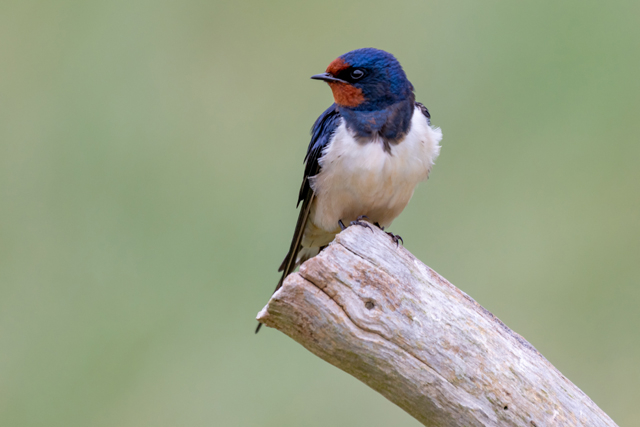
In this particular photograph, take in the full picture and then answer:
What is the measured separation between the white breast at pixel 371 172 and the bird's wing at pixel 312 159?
0.10ft

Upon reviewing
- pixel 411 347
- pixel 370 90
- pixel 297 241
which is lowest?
pixel 411 347

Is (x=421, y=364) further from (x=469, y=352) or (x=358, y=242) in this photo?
(x=358, y=242)

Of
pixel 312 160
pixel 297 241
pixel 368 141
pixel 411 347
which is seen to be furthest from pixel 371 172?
pixel 411 347

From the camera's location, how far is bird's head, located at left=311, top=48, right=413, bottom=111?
1.67 metres

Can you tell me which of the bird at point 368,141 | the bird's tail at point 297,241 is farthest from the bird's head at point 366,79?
the bird's tail at point 297,241

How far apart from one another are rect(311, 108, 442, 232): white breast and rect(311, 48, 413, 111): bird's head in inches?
3.5

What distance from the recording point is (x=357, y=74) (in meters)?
1.67

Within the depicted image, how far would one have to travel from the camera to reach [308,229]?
1935 millimetres

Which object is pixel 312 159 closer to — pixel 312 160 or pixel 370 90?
pixel 312 160

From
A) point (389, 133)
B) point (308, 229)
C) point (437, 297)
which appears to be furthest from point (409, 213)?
point (437, 297)

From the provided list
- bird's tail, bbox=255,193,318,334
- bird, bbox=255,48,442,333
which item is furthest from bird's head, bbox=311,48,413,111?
bird's tail, bbox=255,193,318,334

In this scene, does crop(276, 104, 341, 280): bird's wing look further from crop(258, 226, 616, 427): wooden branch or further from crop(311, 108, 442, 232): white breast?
crop(258, 226, 616, 427): wooden branch

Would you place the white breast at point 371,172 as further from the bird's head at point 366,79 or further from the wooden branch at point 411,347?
the wooden branch at point 411,347

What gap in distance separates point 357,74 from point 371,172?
290 mm
